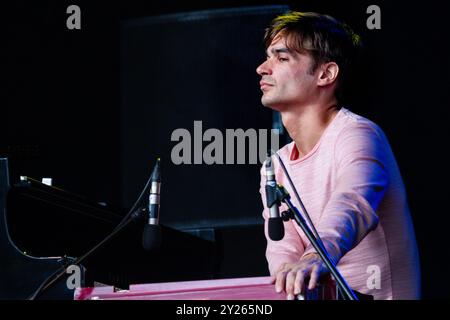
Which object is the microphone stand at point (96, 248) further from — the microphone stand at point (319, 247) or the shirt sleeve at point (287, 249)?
the microphone stand at point (319, 247)

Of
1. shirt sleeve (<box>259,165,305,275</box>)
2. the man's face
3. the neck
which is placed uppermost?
the man's face

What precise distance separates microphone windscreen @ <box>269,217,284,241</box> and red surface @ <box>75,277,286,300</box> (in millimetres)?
211

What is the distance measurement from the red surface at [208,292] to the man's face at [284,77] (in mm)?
1448

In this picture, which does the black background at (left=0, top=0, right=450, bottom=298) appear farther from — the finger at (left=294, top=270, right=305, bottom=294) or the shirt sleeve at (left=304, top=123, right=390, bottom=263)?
the finger at (left=294, top=270, right=305, bottom=294)

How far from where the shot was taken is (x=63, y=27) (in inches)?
218

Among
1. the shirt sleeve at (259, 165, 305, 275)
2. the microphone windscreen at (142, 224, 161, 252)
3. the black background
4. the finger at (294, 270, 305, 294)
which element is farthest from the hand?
the black background

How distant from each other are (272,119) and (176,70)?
34.4 inches

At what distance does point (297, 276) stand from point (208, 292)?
28 cm

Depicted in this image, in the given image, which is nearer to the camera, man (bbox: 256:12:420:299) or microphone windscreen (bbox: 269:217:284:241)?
microphone windscreen (bbox: 269:217:284:241)

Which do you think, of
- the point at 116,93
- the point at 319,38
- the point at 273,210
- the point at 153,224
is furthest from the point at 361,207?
the point at 116,93

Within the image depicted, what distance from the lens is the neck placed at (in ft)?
10.9

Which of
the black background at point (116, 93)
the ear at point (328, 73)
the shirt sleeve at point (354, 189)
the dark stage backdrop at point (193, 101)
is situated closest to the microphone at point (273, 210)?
the shirt sleeve at point (354, 189)

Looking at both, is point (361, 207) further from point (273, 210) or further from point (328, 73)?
point (328, 73)
